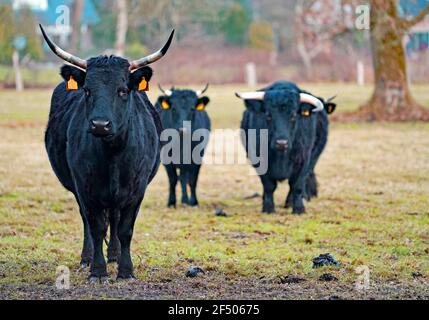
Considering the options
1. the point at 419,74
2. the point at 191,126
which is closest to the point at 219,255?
the point at 191,126

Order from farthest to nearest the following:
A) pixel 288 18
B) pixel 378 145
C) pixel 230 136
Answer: pixel 288 18 < pixel 230 136 < pixel 378 145

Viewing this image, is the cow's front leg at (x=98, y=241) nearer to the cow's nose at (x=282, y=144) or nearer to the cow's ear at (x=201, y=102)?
the cow's nose at (x=282, y=144)

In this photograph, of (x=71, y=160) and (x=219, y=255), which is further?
(x=219, y=255)

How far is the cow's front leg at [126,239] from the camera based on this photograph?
8.16 metres

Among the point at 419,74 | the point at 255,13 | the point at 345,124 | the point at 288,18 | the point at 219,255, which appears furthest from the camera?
the point at 255,13

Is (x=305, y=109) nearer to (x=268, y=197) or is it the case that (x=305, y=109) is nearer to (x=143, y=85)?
(x=268, y=197)

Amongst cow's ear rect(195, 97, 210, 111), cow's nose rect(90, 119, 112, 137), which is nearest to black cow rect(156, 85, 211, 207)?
cow's ear rect(195, 97, 210, 111)

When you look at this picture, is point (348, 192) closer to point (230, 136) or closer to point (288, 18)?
point (230, 136)

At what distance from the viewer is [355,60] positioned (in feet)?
177

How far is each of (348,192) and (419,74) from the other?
33.2m

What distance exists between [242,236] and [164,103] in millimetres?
3580

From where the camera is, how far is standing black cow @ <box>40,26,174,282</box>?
7656 mm

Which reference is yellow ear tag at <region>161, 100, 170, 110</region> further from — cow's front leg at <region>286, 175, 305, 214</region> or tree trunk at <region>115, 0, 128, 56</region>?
tree trunk at <region>115, 0, 128, 56</region>

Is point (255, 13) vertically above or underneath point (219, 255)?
above
